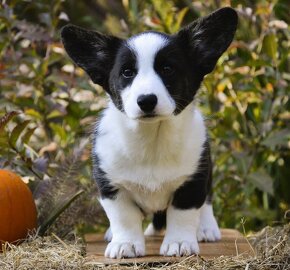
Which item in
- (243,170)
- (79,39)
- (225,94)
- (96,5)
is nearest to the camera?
(79,39)

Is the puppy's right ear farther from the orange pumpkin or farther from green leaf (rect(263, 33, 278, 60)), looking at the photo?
green leaf (rect(263, 33, 278, 60))

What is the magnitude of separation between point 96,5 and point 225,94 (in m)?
5.24

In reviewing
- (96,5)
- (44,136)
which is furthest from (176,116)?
(96,5)

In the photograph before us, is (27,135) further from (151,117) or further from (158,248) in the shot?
(151,117)

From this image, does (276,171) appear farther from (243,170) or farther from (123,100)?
(123,100)

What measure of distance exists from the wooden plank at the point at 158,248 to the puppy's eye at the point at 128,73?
83cm

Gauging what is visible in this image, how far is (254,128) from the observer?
5.19 m

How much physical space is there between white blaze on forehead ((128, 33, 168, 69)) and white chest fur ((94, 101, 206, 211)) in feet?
1.12

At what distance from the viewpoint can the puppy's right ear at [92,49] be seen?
11.2 feet

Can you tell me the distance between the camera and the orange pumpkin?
371 centimetres

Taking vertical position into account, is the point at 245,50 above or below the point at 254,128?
above

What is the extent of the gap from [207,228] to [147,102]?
1140 millimetres

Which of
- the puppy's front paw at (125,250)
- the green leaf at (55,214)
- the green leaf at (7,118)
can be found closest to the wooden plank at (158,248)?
the puppy's front paw at (125,250)

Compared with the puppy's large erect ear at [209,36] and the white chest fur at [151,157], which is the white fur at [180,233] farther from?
the puppy's large erect ear at [209,36]
